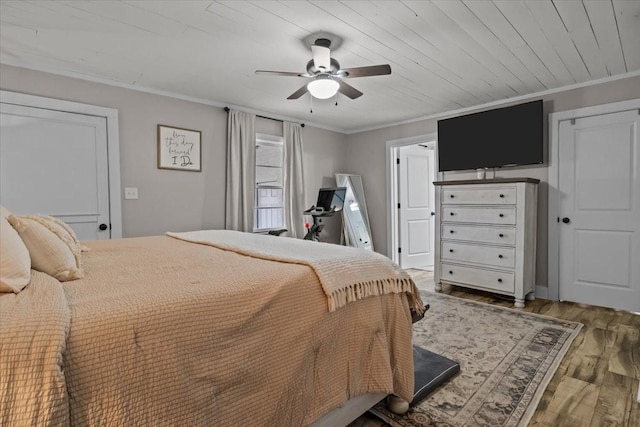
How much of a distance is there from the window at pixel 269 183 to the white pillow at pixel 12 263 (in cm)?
327

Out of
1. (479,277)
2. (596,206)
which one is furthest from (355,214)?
(596,206)

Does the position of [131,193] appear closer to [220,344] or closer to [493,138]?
[220,344]

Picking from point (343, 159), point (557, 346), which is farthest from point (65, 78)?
point (557, 346)

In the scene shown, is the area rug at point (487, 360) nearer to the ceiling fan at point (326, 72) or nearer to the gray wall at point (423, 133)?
the gray wall at point (423, 133)

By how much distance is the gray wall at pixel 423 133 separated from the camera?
327 cm

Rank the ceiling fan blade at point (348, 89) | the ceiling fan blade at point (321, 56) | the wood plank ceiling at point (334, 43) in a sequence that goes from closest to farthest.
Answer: the wood plank ceiling at point (334, 43) → the ceiling fan blade at point (321, 56) → the ceiling fan blade at point (348, 89)

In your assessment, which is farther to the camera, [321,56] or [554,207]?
[554,207]

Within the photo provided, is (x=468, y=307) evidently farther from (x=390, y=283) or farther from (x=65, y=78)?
(x=65, y=78)

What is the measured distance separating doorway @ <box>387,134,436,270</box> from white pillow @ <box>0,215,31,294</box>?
15.0ft

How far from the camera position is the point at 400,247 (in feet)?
16.9

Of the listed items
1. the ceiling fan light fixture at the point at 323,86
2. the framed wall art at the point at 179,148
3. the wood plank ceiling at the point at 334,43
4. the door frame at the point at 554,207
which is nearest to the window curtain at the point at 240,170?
the framed wall art at the point at 179,148

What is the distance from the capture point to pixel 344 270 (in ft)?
4.64

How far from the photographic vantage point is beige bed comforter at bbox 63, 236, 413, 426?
812mm

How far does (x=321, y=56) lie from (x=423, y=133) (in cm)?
277
